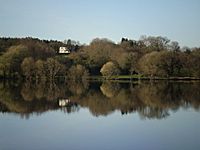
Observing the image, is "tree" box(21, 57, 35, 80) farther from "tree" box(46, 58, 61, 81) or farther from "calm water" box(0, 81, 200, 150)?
"calm water" box(0, 81, 200, 150)

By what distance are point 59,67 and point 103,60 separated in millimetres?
12469

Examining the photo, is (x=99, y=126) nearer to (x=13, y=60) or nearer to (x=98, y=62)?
(x=13, y=60)

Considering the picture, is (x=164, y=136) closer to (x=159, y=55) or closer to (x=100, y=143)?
(x=100, y=143)

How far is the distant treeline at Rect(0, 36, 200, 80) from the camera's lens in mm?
60125

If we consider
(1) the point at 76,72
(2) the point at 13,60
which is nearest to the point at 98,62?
(1) the point at 76,72

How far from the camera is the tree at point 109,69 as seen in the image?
64.4 metres

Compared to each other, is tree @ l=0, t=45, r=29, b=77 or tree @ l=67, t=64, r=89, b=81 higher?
tree @ l=0, t=45, r=29, b=77

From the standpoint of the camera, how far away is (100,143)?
1217 centimetres

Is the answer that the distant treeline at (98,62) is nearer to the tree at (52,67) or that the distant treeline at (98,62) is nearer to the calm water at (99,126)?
the tree at (52,67)

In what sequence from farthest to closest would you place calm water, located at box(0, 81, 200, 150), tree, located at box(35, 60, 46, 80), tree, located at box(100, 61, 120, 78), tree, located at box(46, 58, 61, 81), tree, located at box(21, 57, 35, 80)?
tree, located at box(100, 61, 120, 78) < tree, located at box(46, 58, 61, 81) < tree, located at box(35, 60, 46, 80) < tree, located at box(21, 57, 35, 80) < calm water, located at box(0, 81, 200, 150)

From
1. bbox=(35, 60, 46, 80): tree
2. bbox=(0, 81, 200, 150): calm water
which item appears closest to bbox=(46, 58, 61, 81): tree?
bbox=(35, 60, 46, 80): tree

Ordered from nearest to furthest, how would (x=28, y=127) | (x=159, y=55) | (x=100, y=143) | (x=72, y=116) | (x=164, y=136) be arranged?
(x=100, y=143), (x=164, y=136), (x=28, y=127), (x=72, y=116), (x=159, y=55)

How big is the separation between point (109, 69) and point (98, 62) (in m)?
6.57

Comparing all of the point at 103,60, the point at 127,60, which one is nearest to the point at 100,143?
the point at 127,60
